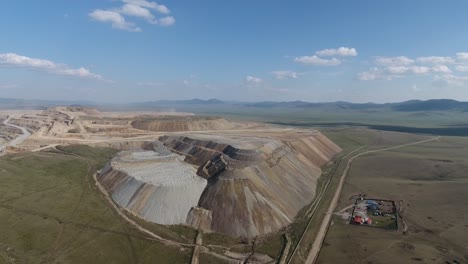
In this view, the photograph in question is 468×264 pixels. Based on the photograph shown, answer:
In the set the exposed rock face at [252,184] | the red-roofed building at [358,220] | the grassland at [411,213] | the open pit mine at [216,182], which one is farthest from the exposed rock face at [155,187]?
the red-roofed building at [358,220]

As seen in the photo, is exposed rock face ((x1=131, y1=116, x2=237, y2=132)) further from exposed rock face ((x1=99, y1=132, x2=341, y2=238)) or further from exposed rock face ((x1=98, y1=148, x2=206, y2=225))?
exposed rock face ((x1=98, y1=148, x2=206, y2=225))

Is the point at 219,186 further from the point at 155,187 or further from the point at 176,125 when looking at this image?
the point at 176,125

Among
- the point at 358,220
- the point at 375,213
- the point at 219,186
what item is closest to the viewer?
the point at 358,220

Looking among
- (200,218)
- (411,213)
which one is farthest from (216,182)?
(411,213)

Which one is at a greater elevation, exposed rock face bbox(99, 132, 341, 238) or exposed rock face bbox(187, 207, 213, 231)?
exposed rock face bbox(99, 132, 341, 238)

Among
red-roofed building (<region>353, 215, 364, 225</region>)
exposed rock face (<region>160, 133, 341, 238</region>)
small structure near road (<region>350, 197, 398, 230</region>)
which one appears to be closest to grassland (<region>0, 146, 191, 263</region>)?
exposed rock face (<region>160, 133, 341, 238</region>)

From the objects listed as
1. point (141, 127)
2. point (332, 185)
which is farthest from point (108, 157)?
point (332, 185)

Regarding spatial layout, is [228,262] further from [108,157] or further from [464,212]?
[108,157]
